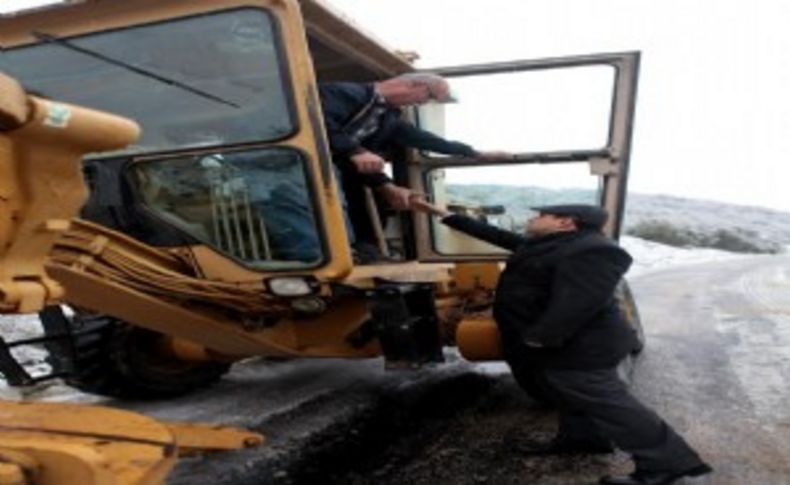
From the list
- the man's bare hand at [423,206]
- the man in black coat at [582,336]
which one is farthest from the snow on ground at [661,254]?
the man in black coat at [582,336]

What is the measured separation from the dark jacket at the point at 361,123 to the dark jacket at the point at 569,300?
1.21m

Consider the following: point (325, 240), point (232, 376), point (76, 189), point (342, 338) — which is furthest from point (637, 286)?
point (76, 189)

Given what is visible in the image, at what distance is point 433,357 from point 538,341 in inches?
32.2

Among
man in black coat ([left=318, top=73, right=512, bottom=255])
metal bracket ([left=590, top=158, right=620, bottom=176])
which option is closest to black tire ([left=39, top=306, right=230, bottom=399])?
man in black coat ([left=318, top=73, right=512, bottom=255])

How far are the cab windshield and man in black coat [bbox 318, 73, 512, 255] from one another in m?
0.75

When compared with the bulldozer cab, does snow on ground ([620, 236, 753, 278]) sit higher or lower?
lower

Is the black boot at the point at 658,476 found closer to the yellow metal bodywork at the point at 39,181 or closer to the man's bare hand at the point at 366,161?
the man's bare hand at the point at 366,161

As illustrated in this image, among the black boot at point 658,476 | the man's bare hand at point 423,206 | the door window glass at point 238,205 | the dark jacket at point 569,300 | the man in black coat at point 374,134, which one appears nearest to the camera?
the black boot at point 658,476

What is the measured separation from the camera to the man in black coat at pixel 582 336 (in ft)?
13.5

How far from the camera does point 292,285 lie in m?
4.46

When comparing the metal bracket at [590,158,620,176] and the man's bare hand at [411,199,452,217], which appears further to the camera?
the man's bare hand at [411,199,452,217]

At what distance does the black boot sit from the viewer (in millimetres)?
4074

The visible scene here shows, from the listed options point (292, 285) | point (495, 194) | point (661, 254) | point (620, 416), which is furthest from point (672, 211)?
point (292, 285)

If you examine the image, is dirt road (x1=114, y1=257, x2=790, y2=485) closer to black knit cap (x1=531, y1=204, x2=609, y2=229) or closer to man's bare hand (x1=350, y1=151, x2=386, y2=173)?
black knit cap (x1=531, y1=204, x2=609, y2=229)
